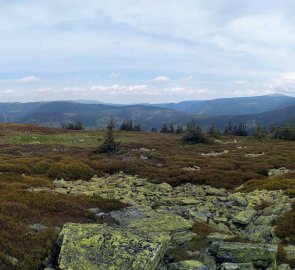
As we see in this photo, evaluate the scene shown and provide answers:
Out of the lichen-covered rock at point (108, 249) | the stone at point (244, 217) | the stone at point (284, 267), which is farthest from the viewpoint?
the stone at point (244, 217)

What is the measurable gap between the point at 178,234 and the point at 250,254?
3.23 meters

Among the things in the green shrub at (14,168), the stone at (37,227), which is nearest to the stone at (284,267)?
the stone at (37,227)

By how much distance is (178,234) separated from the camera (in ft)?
44.1

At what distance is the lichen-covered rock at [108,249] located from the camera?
9711 mm

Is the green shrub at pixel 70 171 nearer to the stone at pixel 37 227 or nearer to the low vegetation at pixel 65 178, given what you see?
the low vegetation at pixel 65 178

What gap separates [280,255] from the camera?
1162 cm

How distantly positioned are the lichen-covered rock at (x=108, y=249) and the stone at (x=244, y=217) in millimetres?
5767

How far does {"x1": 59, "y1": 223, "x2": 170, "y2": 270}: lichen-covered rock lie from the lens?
971cm

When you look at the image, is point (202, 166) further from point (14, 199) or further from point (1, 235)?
point (1, 235)

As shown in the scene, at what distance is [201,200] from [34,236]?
432 inches

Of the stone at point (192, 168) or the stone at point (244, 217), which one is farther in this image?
the stone at point (192, 168)

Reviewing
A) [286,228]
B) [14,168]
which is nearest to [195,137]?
[14,168]

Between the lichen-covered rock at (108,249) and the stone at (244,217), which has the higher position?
the lichen-covered rock at (108,249)

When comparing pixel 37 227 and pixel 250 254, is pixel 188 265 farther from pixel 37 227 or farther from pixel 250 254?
pixel 37 227
